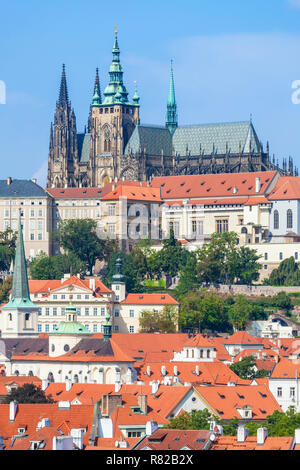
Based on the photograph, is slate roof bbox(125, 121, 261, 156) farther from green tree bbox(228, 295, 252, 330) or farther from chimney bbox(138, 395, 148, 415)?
chimney bbox(138, 395, 148, 415)

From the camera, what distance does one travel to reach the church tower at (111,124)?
160250 mm

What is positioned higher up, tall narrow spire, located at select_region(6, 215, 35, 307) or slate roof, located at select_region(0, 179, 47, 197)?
slate roof, located at select_region(0, 179, 47, 197)

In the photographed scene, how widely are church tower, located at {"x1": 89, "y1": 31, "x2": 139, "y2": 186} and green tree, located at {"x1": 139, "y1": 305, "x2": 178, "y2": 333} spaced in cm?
4566

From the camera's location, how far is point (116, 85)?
166 meters

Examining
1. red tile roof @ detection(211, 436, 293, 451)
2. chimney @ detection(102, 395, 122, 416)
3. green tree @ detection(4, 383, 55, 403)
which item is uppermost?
red tile roof @ detection(211, 436, 293, 451)

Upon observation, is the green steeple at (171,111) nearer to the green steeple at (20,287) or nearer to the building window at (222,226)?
the building window at (222,226)

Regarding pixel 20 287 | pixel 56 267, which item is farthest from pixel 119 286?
pixel 56 267

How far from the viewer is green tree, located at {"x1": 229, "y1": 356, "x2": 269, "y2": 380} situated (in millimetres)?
88562

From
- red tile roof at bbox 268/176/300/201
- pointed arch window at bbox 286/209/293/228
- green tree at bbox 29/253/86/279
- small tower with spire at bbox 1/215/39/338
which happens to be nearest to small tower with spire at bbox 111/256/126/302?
small tower with spire at bbox 1/215/39/338

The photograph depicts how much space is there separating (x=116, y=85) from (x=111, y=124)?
5327 mm

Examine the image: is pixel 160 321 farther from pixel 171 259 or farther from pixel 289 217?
pixel 289 217

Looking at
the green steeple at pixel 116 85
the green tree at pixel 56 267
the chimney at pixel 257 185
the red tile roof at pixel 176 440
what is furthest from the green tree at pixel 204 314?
the red tile roof at pixel 176 440

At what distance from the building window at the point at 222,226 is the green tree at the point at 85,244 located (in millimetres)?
10698
